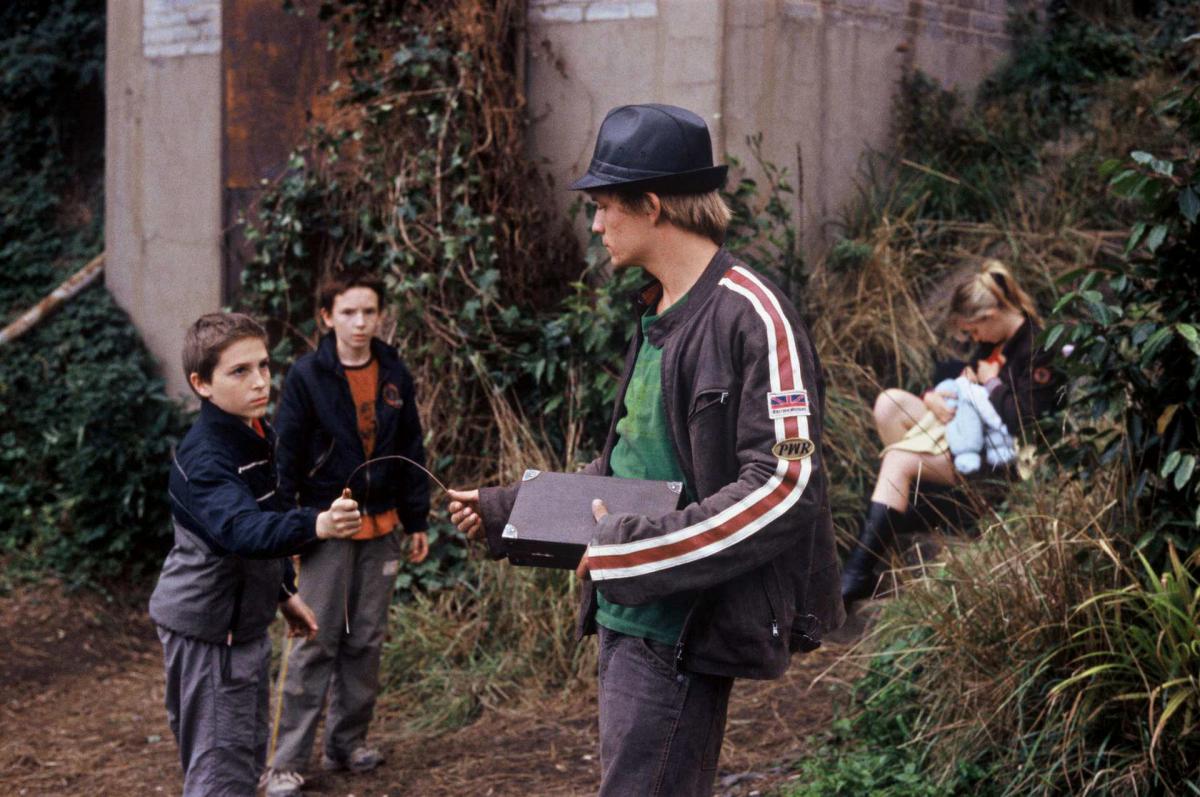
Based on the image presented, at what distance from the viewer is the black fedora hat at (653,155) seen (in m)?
2.92

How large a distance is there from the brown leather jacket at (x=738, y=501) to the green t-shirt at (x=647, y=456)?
0.05 meters

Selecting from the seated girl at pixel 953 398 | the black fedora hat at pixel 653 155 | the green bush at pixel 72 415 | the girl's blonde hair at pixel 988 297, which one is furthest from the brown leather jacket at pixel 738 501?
the green bush at pixel 72 415

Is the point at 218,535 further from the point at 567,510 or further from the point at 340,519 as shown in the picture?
the point at 567,510

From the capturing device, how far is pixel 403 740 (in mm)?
5699

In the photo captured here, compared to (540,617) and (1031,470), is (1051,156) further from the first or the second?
(540,617)

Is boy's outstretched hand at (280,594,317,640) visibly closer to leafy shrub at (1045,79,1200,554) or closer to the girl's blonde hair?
leafy shrub at (1045,79,1200,554)

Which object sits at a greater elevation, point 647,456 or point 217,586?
point 647,456

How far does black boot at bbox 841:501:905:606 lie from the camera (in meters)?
5.78

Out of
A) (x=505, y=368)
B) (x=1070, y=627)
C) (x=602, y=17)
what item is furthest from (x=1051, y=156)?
(x=1070, y=627)

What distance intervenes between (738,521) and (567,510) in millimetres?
424

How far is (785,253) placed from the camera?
696 centimetres

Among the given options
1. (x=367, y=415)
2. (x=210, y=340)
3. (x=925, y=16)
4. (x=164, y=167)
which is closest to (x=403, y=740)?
(x=367, y=415)

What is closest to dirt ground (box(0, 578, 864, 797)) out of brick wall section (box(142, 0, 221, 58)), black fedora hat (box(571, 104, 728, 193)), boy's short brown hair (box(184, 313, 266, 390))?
boy's short brown hair (box(184, 313, 266, 390))

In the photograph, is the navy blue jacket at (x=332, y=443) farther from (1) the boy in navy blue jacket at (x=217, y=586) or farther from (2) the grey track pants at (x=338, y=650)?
(1) the boy in navy blue jacket at (x=217, y=586)
